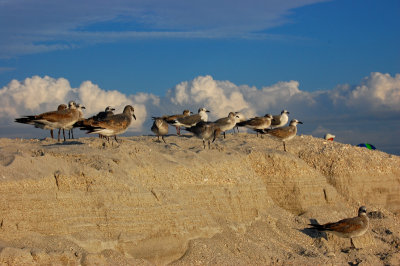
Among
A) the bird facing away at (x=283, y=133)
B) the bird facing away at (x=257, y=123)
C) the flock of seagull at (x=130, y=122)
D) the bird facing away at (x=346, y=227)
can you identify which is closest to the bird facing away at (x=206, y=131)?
the flock of seagull at (x=130, y=122)

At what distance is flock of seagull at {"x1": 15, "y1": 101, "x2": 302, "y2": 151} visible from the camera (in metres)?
19.8

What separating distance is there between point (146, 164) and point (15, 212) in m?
4.62

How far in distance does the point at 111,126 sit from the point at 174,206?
4292mm

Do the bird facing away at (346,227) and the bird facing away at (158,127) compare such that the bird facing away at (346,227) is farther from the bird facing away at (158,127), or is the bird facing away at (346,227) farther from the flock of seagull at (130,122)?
the bird facing away at (158,127)

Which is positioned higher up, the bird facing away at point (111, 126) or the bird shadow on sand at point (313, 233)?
the bird facing away at point (111, 126)

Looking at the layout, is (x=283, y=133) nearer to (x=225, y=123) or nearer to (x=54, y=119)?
(x=225, y=123)

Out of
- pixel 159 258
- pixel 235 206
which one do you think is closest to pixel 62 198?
pixel 159 258

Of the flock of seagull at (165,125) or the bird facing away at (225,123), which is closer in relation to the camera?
the flock of seagull at (165,125)

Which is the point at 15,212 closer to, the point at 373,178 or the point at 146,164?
the point at 146,164

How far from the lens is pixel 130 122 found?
20.7m

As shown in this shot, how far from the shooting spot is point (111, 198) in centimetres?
1557

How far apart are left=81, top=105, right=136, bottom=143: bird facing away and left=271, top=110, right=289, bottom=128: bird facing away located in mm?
12554

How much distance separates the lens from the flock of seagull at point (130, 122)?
1977cm

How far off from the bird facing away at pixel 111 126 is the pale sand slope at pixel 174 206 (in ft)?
1.73
